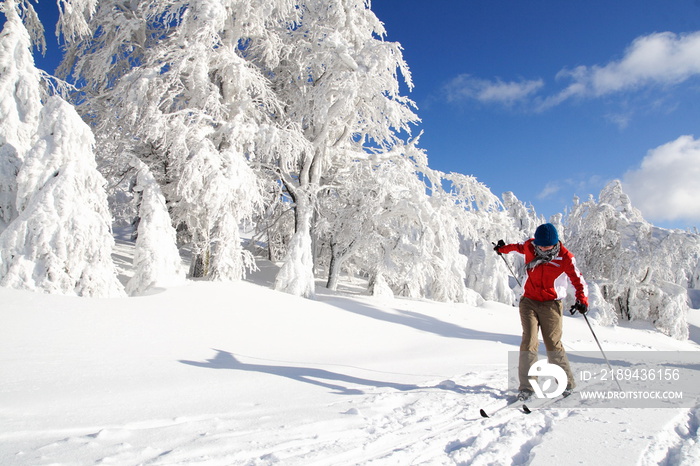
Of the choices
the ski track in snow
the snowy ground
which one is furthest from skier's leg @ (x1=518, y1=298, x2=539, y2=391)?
the ski track in snow

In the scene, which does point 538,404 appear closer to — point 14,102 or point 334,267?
point 14,102

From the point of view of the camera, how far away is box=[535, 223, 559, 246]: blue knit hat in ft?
12.0

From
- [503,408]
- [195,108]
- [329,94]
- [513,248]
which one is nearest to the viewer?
[503,408]

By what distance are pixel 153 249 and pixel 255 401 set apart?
6132 millimetres

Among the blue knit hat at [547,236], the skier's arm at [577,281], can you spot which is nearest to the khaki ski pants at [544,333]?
the skier's arm at [577,281]

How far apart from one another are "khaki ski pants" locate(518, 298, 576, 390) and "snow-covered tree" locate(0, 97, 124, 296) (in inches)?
275

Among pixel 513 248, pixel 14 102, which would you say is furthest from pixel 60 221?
pixel 513 248

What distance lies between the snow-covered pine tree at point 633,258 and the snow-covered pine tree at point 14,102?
26.4 metres

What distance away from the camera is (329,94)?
40.0 ft

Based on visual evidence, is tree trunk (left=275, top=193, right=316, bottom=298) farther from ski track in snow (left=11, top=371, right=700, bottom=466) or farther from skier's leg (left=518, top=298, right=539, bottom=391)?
ski track in snow (left=11, top=371, right=700, bottom=466)

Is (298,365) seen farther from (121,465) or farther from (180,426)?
(121,465)

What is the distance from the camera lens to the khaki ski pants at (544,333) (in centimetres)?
361

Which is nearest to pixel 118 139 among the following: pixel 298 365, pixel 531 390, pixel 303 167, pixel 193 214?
pixel 193 214

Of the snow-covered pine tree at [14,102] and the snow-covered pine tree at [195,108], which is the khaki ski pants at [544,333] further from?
the snow-covered pine tree at [14,102]
